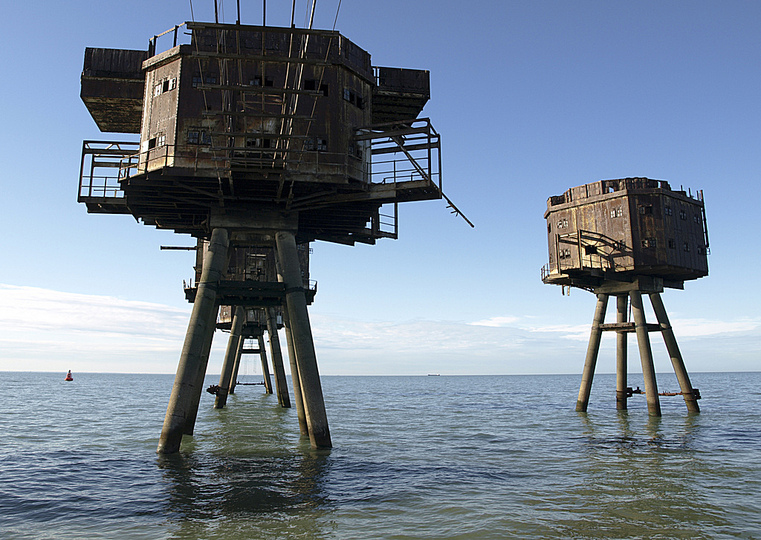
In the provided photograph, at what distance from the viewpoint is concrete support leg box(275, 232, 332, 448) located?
61.6 ft

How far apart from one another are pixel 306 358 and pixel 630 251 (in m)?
18.5

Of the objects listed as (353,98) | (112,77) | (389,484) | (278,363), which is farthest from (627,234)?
(112,77)

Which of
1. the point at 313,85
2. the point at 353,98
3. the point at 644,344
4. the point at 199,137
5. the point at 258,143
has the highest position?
the point at 313,85

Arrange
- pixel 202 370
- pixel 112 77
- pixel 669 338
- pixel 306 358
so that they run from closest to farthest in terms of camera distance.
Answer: pixel 306 358 → pixel 202 370 → pixel 112 77 → pixel 669 338

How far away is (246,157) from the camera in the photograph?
18984 mm

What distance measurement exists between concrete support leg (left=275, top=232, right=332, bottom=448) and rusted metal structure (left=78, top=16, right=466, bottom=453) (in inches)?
1.4

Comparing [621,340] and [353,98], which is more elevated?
[353,98]

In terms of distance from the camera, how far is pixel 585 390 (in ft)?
110

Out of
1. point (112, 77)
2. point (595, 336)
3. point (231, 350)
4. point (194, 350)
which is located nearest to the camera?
point (194, 350)

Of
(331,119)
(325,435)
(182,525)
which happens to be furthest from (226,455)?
(331,119)

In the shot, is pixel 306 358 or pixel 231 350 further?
pixel 231 350

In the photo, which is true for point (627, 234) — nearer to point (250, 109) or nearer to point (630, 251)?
point (630, 251)

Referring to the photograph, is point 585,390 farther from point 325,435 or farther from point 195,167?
point 195,167

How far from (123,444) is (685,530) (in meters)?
19.2
